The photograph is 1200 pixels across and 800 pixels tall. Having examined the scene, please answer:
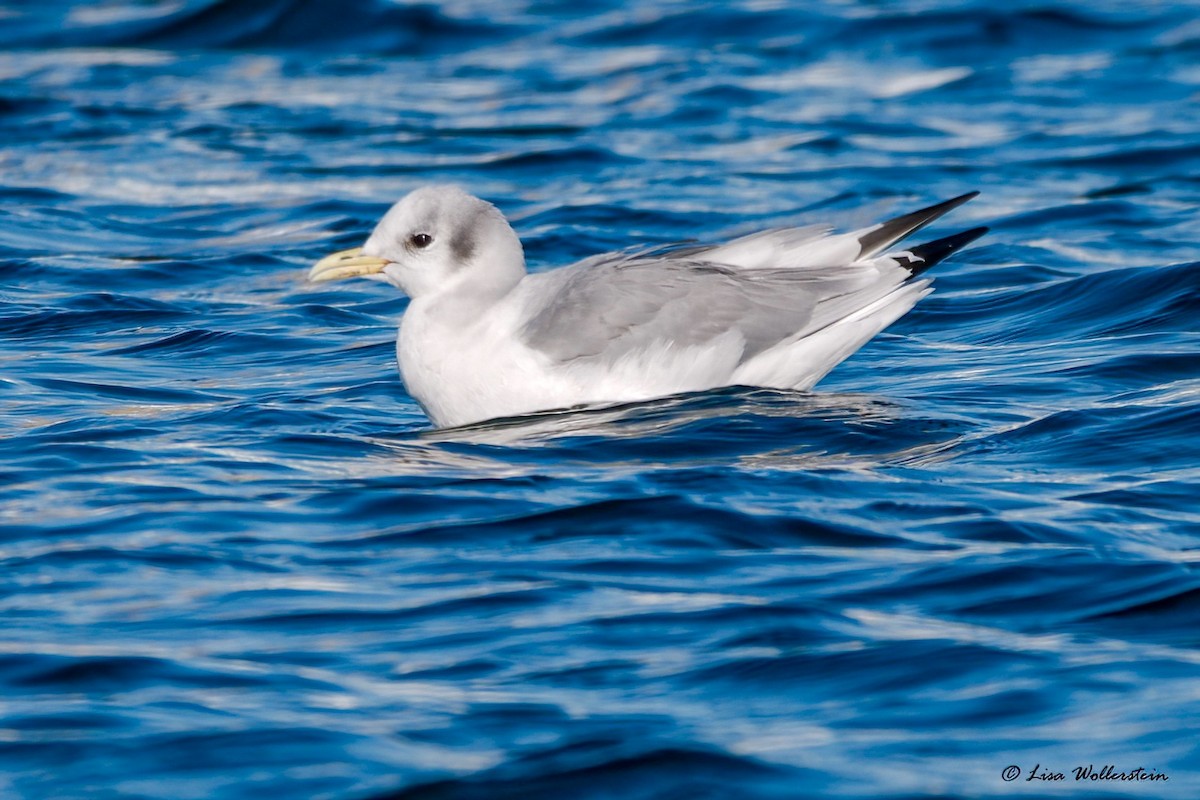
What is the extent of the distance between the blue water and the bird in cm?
18

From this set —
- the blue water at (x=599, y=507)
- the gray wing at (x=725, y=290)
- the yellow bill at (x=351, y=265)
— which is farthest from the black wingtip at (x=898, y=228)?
the yellow bill at (x=351, y=265)

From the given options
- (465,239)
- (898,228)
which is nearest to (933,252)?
(898,228)

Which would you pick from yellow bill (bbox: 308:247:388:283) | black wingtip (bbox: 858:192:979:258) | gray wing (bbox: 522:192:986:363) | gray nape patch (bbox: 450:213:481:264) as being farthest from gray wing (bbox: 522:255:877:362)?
yellow bill (bbox: 308:247:388:283)

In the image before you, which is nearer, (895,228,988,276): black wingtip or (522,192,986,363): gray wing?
(522,192,986,363): gray wing

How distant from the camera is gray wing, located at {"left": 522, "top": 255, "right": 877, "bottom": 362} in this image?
766 cm

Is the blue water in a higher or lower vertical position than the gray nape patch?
lower

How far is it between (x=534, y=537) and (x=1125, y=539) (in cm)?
187

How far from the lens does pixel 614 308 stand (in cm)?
771

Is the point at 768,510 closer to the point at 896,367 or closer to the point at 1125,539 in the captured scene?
the point at 1125,539

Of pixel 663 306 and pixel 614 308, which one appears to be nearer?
pixel 614 308

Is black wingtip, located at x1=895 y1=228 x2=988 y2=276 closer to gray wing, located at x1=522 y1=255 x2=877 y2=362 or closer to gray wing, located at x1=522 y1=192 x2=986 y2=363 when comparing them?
Result: gray wing, located at x1=522 y1=192 x2=986 y2=363

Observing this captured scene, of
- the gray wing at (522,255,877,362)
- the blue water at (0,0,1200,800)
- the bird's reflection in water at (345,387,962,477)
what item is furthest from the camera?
the gray wing at (522,255,877,362)

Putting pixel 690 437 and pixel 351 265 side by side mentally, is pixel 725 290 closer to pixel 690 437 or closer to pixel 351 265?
pixel 690 437

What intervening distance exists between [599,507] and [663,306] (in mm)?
1628
